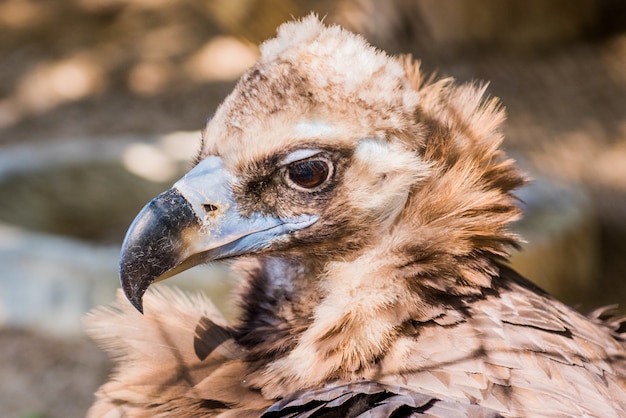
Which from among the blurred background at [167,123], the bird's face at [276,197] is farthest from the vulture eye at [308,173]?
the blurred background at [167,123]

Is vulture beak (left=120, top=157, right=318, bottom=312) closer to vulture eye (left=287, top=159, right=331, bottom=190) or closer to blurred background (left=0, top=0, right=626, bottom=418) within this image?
vulture eye (left=287, top=159, right=331, bottom=190)

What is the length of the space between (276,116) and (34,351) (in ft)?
7.25

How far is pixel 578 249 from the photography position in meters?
3.43

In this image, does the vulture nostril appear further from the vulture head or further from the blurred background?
the blurred background

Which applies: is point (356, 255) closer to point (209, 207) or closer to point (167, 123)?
point (209, 207)

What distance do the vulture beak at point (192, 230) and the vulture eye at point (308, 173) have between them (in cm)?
6

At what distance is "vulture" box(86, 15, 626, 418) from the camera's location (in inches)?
52.4

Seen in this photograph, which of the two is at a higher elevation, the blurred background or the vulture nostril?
the blurred background

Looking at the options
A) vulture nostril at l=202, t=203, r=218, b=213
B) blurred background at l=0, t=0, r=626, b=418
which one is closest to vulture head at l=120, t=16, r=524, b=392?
vulture nostril at l=202, t=203, r=218, b=213

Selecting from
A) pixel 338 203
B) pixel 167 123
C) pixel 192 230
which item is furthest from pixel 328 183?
pixel 167 123

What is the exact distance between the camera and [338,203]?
1.43m

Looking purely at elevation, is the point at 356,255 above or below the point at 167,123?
below

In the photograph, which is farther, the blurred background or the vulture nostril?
the blurred background

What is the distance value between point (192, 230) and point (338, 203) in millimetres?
259
